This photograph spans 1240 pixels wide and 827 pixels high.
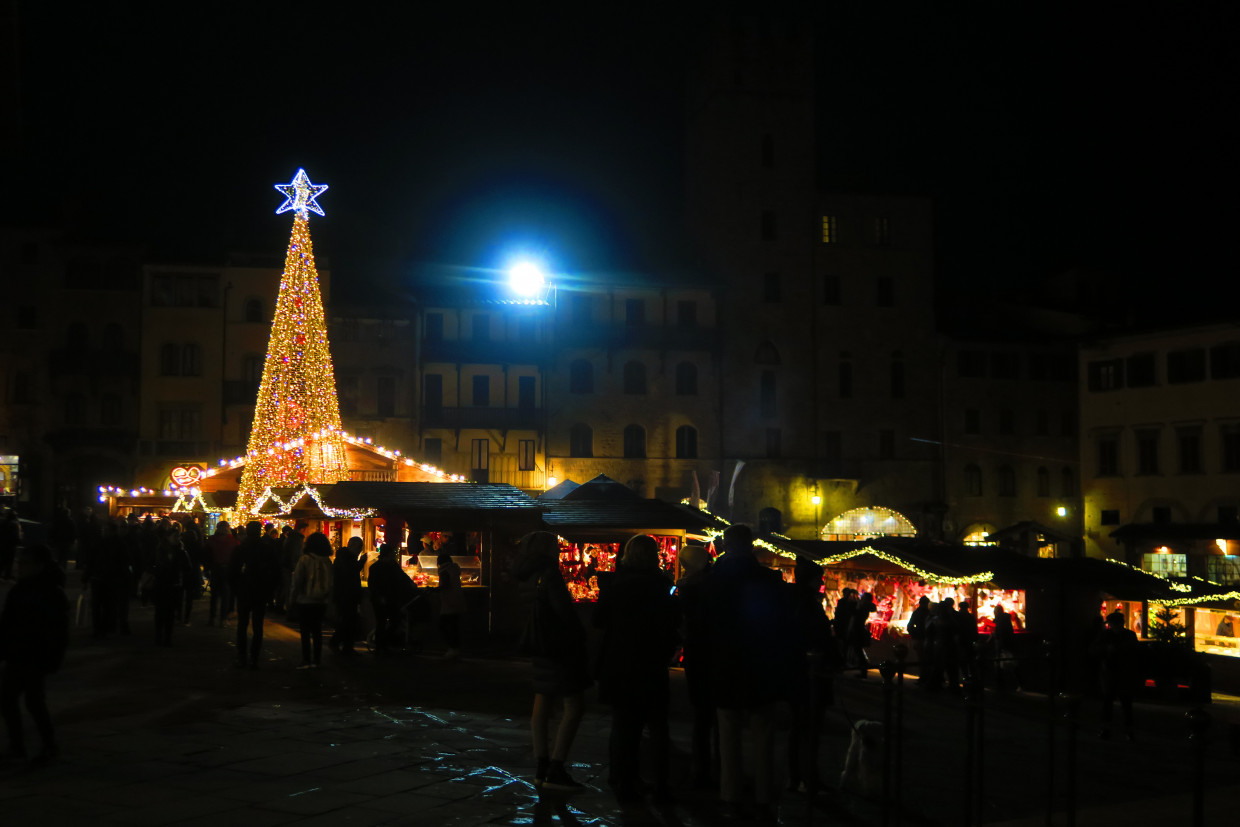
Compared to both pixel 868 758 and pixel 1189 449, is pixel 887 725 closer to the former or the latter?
pixel 868 758

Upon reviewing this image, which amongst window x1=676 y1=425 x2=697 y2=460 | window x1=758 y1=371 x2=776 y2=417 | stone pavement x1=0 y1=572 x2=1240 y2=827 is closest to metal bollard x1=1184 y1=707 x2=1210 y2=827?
stone pavement x1=0 y1=572 x2=1240 y2=827

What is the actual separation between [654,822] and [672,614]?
1244mm

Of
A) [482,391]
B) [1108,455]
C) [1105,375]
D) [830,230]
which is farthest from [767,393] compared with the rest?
[1108,455]

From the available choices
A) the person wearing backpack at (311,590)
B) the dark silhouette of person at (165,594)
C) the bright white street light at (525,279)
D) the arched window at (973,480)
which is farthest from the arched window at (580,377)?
the person wearing backpack at (311,590)

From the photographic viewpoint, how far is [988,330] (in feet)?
188

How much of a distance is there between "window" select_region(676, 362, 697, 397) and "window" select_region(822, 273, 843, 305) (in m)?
6.49

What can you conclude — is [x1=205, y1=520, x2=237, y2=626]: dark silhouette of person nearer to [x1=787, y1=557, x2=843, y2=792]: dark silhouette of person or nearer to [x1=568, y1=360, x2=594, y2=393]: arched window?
[x1=787, y1=557, x2=843, y2=792]: dark silhouette of person

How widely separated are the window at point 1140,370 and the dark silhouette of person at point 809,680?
38.2 meters

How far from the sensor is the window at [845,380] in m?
54.8

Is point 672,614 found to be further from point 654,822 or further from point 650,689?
point 654,822

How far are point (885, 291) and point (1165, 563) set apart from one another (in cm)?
1769

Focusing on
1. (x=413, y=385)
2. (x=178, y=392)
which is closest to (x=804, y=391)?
(x=413, y=385)

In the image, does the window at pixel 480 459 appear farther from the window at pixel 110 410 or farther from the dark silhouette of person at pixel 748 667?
the dark silhouette of person at pixel 748 667

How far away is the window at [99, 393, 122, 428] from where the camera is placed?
160 ft
